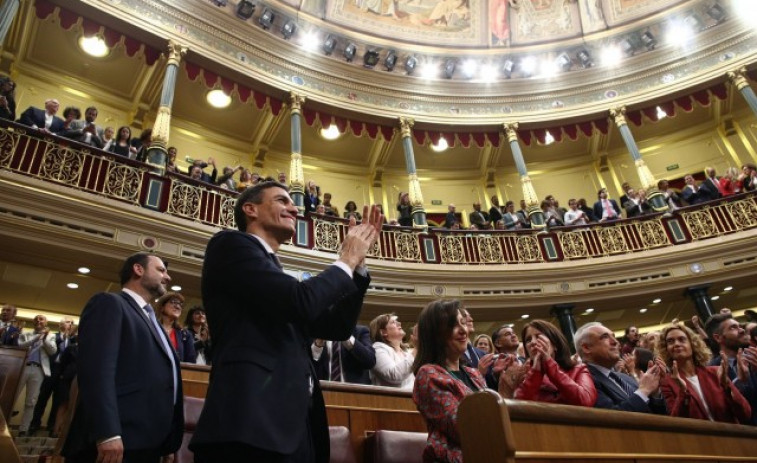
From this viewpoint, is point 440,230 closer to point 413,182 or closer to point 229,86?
point 413,182

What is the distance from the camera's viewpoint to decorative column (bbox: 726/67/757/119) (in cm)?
1009

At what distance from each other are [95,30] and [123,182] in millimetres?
3226

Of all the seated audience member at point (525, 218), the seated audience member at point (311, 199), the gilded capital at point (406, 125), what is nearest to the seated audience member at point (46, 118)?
the seated audience member at point (311, 199)

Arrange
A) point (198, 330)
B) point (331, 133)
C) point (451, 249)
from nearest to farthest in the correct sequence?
point (198, 330)
point (451, 249)
point (331, 133)

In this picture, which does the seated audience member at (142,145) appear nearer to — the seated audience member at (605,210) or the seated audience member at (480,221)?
the seated audience member at (480,221)

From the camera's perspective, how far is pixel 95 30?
321 inches

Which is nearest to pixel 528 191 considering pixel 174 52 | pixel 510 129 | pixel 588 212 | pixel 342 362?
pixel 588 212

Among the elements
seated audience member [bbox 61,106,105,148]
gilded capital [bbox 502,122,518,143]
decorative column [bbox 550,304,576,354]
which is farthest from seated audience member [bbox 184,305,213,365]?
gilded capital [bbox 502,122,518,143]

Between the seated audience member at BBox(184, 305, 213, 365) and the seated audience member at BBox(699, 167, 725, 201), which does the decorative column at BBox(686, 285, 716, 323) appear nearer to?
the seated audience member at BBox(699, 167, 725, 201)

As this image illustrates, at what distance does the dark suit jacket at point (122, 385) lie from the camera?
5.41 feet

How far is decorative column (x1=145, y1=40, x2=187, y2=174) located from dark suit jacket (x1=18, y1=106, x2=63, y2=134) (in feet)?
3.96

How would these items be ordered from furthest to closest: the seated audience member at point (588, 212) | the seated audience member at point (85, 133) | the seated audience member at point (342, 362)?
the seated audience member at point (588, 212) → the seated audience member at point (85, 133) → the seated audience member at point (342, 362)

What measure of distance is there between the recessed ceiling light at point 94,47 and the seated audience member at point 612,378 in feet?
30.7

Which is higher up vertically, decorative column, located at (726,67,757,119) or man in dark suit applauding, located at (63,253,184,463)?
decorative column, located at (726,67,757,119)
